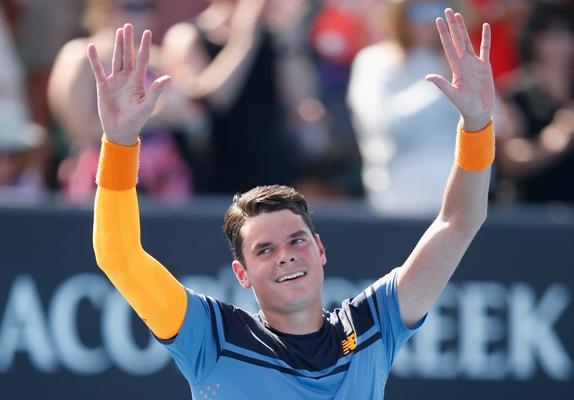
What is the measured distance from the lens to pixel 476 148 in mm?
4645

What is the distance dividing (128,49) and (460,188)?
4.24 feet

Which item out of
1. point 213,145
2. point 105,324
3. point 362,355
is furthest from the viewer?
point 213,145

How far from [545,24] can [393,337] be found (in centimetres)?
451

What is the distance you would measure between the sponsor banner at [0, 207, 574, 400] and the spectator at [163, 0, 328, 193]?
0.68 metres

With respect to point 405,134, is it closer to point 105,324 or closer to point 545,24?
point 545,24

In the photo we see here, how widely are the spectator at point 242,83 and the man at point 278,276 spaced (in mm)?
3504

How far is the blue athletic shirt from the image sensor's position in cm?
449

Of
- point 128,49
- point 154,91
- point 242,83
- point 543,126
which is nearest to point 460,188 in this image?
point 154,91

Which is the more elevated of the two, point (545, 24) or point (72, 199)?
point (545, 24)

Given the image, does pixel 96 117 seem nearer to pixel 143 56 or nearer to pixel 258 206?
pixel 258 206

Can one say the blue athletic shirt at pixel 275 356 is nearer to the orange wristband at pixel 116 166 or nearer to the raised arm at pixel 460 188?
the raised arm at pixel 460 188

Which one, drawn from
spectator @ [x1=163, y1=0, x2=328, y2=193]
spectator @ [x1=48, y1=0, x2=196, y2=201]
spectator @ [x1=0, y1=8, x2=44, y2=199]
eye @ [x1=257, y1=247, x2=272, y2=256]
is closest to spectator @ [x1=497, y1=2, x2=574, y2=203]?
spectator @ [x1=163, y1=0, x2=328, y2=193]

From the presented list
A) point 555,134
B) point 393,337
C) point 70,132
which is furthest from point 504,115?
point 393,337

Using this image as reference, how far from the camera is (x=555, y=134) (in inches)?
331
